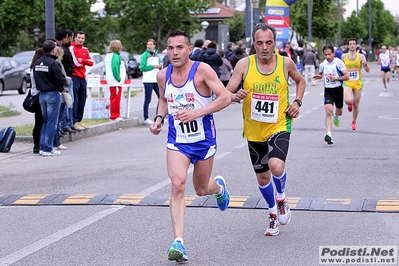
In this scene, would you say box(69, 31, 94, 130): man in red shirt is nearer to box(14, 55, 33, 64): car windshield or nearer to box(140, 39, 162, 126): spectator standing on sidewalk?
box(140, 39, 162, 126): spectator standing on sidewalk

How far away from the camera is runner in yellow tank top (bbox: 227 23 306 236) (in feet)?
23.8

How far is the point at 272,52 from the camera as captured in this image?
727 cm

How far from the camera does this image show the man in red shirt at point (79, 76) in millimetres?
15875

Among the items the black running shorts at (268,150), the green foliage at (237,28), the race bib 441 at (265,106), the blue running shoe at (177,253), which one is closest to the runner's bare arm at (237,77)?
the race bib 441 at (265,106)

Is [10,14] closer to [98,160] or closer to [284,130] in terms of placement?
[98,160]

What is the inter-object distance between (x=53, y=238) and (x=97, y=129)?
9872 millimetres

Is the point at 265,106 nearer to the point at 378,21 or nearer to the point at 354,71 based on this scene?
the point at 354,71

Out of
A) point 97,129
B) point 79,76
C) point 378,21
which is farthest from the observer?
point 378,21

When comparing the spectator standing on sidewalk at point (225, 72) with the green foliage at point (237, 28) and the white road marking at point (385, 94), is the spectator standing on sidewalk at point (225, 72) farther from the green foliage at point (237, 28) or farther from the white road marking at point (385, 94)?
the green foliage at point (237, 28)

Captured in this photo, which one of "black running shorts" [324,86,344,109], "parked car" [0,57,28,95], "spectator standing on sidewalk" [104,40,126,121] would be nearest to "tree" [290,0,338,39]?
"parked car" [0,57,28,95]

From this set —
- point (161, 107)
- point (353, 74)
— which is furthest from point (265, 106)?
point (353, 74)

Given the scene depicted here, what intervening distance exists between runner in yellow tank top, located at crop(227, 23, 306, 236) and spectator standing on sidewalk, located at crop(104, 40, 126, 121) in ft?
35.8

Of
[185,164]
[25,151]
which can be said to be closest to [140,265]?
[185,164]

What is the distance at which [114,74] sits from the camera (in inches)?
716
